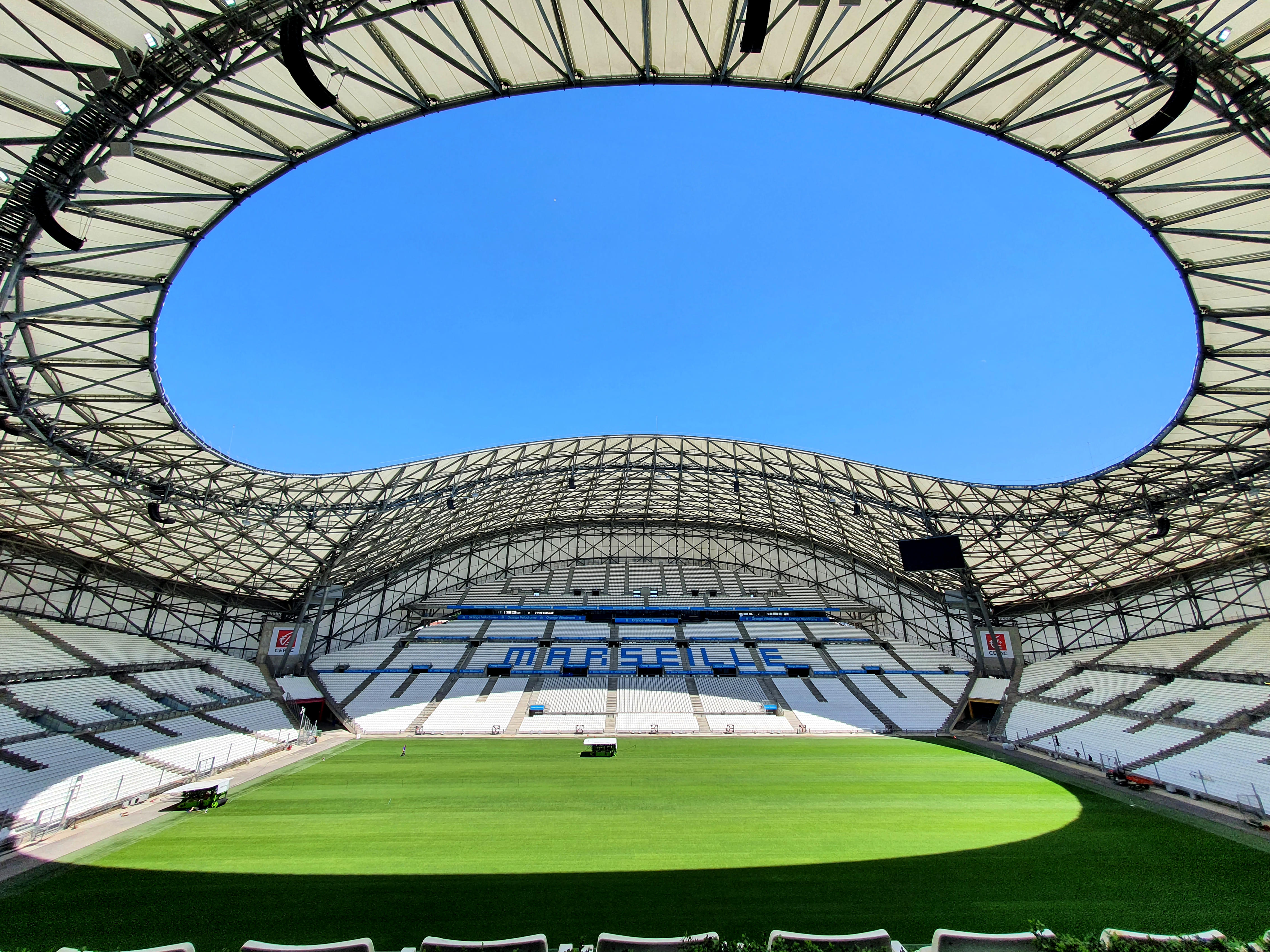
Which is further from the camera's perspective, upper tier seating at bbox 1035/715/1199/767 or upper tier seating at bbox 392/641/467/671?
upper tier seating at bbox 392/641/467/671

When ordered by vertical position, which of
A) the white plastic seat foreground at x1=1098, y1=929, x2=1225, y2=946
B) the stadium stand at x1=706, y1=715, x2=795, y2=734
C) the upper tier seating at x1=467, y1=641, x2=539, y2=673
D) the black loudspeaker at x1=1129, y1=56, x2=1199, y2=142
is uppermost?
the black loudspeaker at x1=1129, y1=56, x2=1199, y2=142

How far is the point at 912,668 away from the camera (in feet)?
146

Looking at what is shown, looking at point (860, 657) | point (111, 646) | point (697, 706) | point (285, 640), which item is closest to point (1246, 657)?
point (860, 657)

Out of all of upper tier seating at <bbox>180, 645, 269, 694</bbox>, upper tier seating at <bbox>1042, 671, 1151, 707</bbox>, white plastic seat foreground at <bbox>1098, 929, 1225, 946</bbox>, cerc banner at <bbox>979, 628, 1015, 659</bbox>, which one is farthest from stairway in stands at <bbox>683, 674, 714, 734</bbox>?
upper tier seating at <bbox>180, 645, 269, 694</bbox>

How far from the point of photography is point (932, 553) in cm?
2953

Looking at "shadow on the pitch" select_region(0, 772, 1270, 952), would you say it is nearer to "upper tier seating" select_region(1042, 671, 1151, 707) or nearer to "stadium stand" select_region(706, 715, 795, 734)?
"stadium stand" select_region(706, 715, 795, 734)

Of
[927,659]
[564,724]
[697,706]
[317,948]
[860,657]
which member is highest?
[860,657]

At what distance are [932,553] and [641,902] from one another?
80.6 feet

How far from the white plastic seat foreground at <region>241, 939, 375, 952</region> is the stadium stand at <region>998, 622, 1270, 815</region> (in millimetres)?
27655

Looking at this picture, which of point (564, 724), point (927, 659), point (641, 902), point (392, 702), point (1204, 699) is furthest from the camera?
point (927, 659)

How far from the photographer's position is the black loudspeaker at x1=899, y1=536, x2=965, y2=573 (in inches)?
1150

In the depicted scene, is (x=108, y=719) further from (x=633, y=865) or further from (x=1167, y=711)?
(x=1167, y=711)

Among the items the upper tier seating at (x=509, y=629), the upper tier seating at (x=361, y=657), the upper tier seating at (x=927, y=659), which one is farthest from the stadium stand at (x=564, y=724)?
the upper tier seating at (x=927, y=659)

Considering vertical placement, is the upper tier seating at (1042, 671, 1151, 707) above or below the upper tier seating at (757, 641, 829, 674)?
below
